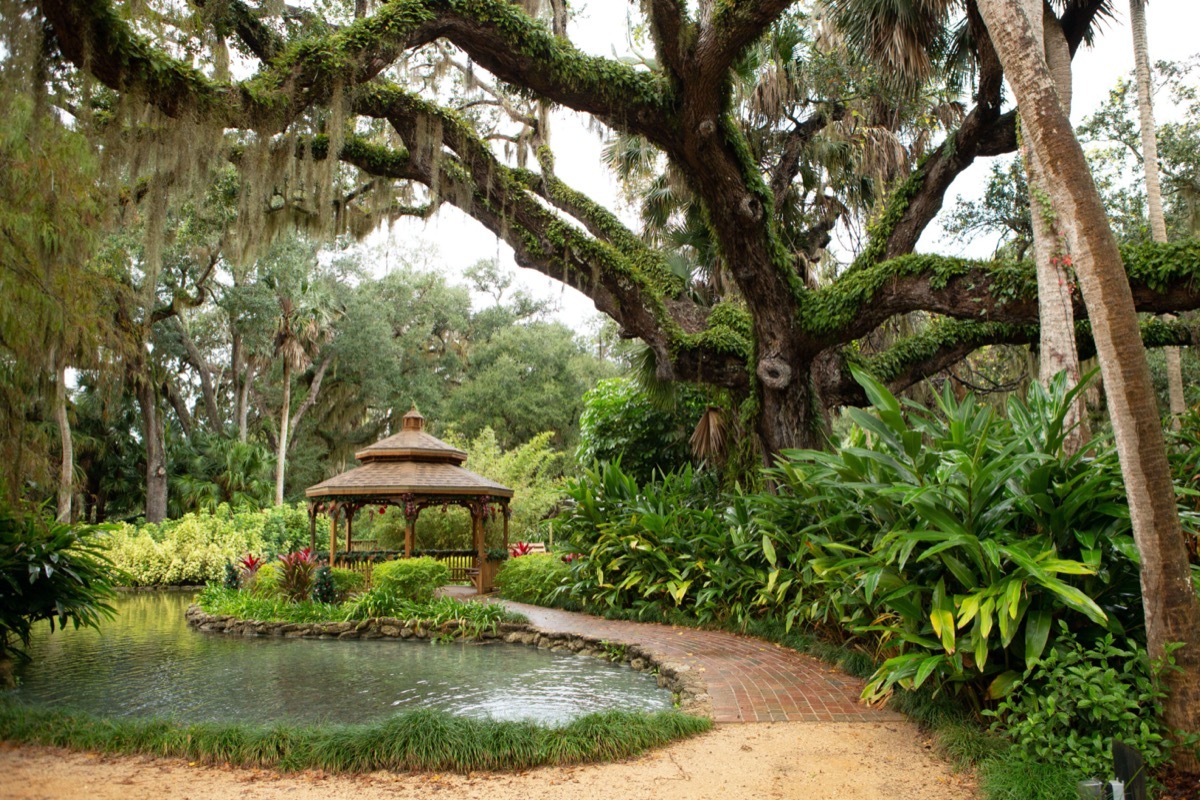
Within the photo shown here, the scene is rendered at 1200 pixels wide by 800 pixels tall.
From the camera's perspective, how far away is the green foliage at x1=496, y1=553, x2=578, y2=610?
11.5 m

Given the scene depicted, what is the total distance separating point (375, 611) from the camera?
411 inches

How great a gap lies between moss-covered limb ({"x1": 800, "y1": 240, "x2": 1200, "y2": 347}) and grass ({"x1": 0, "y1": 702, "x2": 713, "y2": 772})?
17.5 ft

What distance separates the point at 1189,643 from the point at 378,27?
711 cm

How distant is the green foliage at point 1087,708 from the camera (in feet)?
11.9

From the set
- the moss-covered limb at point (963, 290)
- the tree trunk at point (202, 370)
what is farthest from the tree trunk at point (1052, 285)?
the tree trunk at point (202, 370)

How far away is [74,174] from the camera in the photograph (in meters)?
8.02

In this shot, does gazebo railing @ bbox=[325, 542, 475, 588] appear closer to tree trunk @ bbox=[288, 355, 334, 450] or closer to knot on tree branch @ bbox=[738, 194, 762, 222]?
knot on tree branch @ bbox=[738, 194, 762, 222]

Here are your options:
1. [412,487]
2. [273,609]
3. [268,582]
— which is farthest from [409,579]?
[268,582]

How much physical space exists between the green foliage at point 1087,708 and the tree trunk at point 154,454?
22827 mm

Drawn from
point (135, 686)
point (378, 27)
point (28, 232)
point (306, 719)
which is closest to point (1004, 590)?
point (306, 719)

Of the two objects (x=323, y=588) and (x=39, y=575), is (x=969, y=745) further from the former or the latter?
(x=323, y=588)

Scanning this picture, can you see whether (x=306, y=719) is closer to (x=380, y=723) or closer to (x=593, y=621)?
(x=380, y=723)

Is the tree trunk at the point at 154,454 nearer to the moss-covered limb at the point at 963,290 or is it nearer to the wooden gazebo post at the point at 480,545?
the wooden gazebo post at the point at 480,545

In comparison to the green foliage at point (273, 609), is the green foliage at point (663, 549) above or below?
above
